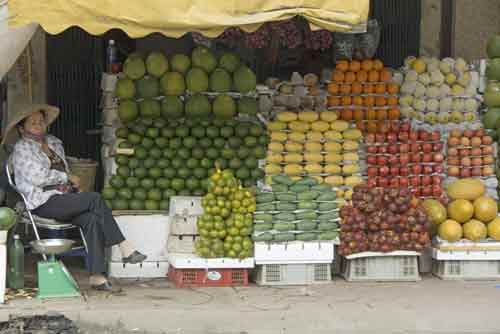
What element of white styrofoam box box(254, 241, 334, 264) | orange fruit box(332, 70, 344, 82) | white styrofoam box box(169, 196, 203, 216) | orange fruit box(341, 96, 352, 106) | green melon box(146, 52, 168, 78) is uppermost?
green melon box(146, 52, 168, 78)

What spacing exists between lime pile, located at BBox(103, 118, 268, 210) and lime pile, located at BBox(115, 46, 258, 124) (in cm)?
16

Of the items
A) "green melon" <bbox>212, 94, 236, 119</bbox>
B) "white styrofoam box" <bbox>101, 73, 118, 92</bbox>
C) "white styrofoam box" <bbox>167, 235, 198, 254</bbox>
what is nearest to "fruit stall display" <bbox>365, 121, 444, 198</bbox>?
"green melon" <bbox>212, 94, 236, 119</bbox>

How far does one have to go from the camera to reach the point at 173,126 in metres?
8.20

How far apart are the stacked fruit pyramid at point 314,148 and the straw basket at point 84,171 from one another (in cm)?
181

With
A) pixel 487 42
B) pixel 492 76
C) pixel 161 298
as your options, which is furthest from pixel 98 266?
pixel 487 42

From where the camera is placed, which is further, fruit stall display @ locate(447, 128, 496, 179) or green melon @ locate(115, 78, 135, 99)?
fruit stall display @ locate(447, 128, 496, 179)

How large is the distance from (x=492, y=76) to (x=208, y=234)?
3726mm

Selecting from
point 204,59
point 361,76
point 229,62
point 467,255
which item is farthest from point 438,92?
point 204,59

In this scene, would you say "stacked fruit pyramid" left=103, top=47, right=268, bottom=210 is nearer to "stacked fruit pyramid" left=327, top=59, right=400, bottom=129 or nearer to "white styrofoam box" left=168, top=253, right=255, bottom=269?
"white styrofoam box" left=168, top=253, right=255, bottom=269

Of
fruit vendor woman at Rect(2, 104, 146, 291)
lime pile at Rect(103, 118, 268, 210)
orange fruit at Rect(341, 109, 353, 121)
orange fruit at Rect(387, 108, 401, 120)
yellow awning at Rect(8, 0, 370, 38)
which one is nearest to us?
yellow awning at Rect(8, 0, 370, 38)

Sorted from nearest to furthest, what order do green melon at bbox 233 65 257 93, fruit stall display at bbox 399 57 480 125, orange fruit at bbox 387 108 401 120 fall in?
green melon at bbox 233 65 257 93 < orange fruit at bbox 387 108 401 120 < fruit stall display at bbox 399 57 480 125

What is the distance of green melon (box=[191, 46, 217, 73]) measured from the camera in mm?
8367

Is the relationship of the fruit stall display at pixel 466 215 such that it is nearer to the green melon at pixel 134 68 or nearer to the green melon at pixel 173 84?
the green melon at pixel 173 84

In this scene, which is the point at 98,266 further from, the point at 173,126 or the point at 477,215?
the point at 477,215
